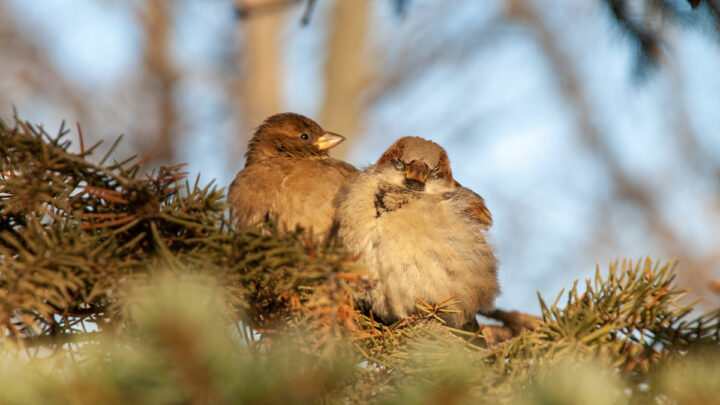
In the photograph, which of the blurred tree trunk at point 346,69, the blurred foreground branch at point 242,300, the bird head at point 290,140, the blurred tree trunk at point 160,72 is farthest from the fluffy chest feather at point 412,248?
the blurred tree trunk at point 160,72

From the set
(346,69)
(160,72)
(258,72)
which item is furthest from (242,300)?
(160,72)

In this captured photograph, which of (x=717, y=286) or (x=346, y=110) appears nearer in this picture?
(x=717, y=286)

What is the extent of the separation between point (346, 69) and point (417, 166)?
10293 millimetres

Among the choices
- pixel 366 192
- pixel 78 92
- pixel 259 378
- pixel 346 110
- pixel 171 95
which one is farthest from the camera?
pixel 171 95

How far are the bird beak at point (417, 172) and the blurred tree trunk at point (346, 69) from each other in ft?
27.7

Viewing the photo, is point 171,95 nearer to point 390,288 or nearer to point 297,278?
point 390,288

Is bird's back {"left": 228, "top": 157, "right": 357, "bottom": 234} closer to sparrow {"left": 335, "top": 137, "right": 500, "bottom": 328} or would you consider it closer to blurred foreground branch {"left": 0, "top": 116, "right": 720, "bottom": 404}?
sparrow {"left": 335, "top": 137, "right": 500, "bottom": 328}

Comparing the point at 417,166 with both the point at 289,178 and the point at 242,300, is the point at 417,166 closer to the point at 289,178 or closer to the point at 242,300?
the point at 289,178

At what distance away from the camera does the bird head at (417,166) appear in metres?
3.81

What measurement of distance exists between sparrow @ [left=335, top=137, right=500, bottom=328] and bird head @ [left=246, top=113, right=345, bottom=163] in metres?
0.95

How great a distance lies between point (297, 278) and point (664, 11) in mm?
2595

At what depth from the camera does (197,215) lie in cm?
218

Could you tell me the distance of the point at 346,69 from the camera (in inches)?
544

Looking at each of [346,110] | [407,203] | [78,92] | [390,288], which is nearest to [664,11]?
[407,203]
